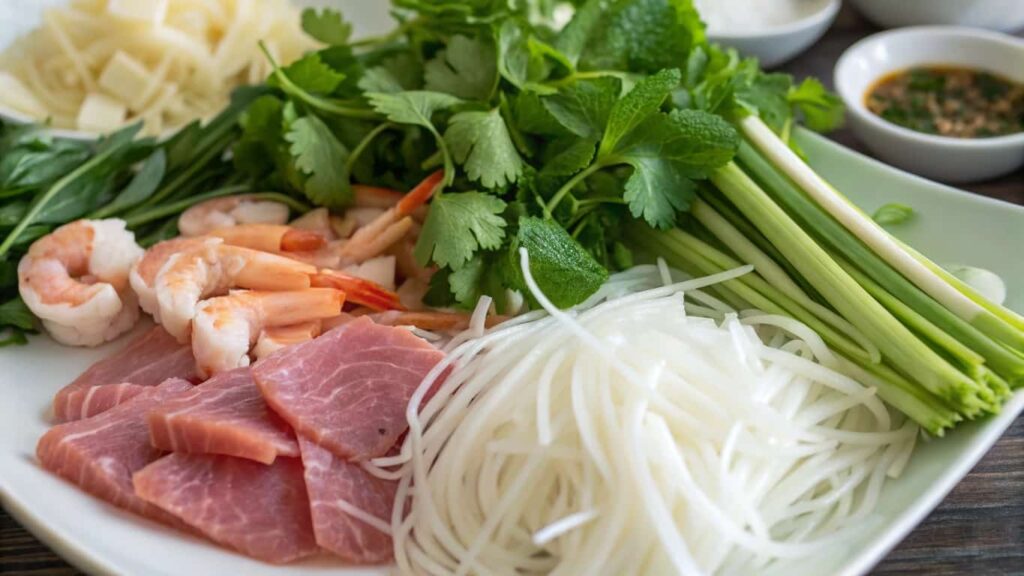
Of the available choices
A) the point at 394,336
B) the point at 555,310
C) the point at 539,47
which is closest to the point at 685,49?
the point at 539,47

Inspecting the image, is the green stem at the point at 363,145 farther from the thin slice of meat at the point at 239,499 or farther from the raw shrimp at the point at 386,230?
the thin slice of meat at the point at 239,499

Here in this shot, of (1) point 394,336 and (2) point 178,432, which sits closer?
(2) point 178,432

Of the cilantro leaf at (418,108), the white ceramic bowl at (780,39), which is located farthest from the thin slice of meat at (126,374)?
the white ceramic bowl at (780,39)

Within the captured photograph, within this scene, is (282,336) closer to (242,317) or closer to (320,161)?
Result: (242,317)

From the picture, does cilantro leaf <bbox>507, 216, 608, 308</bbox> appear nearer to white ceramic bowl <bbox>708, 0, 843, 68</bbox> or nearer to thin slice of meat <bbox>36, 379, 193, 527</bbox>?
thin slice of meat <bbox>36, 379, 193, 527</bbox>

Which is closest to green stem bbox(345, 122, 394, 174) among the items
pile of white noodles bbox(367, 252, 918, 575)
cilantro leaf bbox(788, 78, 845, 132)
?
pile of white noodles bbox(367, 252, 918, 575)

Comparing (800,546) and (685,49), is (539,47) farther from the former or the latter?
(800,546)
